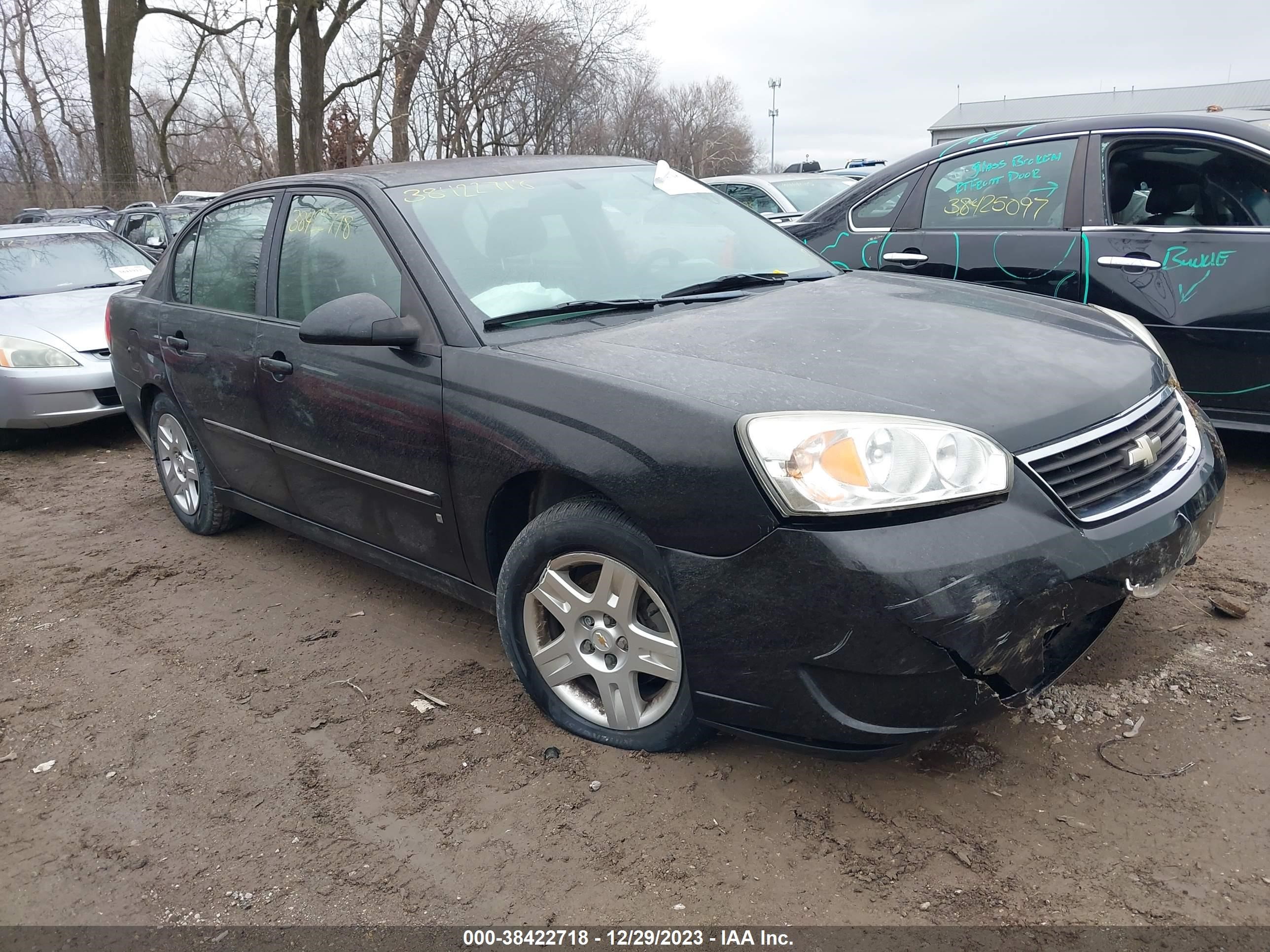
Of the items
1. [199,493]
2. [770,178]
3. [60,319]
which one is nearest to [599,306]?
[199,493]

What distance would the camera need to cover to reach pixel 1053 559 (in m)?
2.08

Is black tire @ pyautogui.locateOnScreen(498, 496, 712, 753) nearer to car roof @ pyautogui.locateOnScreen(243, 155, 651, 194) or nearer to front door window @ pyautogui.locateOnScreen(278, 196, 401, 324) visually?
front door window @ pyautogui.locateOnScreen(278, 196, 401, 324)

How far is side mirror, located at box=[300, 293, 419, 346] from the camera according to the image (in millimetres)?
2857

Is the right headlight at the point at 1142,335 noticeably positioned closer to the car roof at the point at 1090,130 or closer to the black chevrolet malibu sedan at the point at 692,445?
the black chevrolet malibu sedan at the point at 692,445

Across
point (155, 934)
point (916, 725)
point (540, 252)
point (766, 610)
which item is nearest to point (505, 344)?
point (540, 252)

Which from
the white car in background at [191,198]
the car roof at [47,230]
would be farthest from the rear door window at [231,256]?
the white car in background at [191,198]

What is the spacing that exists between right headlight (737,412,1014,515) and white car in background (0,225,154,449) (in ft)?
17.7

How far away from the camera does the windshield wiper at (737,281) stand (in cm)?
322

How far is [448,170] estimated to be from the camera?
3512mm

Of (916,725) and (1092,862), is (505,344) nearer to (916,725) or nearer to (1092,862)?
(916,725)

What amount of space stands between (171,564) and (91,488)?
1879mm

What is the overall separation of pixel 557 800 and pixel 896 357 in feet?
4.71

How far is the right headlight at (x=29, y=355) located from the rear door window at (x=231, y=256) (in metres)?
2.96

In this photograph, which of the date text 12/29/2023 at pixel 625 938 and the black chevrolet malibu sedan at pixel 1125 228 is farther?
the black chevrolet malibu sedan at pixel 1125 228
